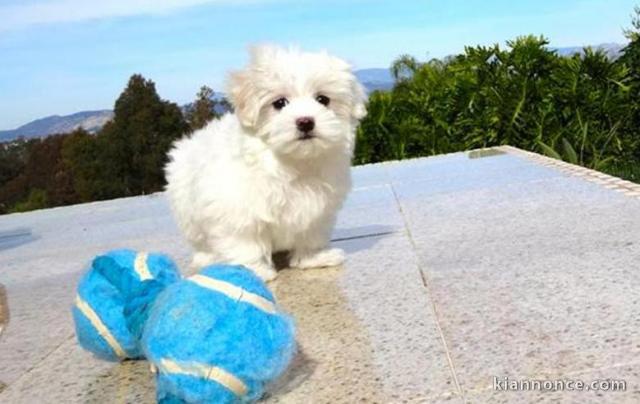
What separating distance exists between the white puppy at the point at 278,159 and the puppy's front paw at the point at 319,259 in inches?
0.4

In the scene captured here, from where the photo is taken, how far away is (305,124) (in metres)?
2.84

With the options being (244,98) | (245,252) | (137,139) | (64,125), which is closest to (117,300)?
(245,252)

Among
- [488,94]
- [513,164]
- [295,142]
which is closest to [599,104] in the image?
[488,94]

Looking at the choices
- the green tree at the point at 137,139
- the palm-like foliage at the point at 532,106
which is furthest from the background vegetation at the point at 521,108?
the green tree at the point at 137,139

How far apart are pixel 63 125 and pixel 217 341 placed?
112 ft

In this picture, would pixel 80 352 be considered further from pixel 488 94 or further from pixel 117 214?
pixel 488 94

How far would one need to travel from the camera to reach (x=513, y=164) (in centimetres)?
677

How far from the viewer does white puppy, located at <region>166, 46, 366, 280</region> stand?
2.90 meters

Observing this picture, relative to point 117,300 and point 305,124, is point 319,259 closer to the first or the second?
point 305,124

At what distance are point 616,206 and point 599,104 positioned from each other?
5.29 meters

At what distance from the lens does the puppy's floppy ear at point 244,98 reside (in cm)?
297

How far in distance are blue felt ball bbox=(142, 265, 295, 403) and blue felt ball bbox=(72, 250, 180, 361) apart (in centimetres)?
27

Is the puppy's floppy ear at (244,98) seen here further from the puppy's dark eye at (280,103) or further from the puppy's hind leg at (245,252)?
the puppy's hind leg at (245,252)

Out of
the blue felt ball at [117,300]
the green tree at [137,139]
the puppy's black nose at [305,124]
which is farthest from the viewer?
the green tree at [137,139]
